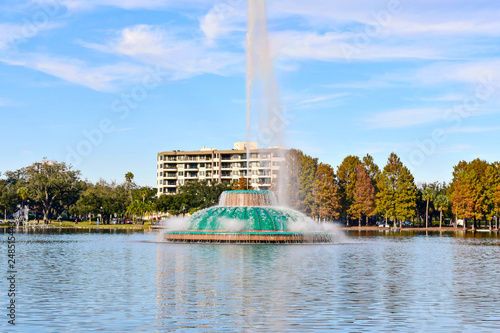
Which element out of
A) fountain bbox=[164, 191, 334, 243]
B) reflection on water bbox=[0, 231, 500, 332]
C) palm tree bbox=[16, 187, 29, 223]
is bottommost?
reflection on water bbox=[0, 231, 500, 332]

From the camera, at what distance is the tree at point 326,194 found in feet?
421

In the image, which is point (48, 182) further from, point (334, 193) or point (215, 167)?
point (334, 193)

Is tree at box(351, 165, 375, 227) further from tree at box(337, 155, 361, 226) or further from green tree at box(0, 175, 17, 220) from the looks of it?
green tree at box(0, 175, 17, 220)

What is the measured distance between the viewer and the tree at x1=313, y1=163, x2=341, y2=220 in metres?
128

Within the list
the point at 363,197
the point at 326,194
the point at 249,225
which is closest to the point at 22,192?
the point at 326,194

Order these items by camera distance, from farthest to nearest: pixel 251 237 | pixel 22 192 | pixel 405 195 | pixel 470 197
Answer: pixel 22 192 < pixel 405 195 < pixel 470 197 < pixel 251 237

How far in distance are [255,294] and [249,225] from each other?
33180 millimetres

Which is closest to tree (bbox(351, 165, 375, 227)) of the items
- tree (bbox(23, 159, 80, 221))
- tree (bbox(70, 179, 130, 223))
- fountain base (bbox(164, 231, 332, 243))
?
tree (bbox(70, 179, 130, 223))

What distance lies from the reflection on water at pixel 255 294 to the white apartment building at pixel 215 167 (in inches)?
5950

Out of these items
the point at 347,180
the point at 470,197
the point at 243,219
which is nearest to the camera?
the point at 243,219

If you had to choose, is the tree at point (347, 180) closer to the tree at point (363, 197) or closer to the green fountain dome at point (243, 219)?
the tree at point (363, 197)

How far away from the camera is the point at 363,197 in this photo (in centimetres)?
13362

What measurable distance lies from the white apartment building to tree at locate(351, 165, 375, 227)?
52.9 m

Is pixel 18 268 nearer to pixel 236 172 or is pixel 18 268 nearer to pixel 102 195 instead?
pixel 102 195
